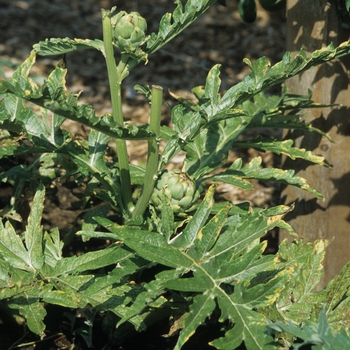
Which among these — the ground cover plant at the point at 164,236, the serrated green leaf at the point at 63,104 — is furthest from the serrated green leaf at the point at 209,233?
the serrated green leaf at the point at 63,104

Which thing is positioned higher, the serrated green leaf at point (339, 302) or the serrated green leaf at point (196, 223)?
the serrated green leaf at point (196, 223)

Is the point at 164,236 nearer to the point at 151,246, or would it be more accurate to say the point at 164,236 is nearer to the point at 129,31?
the point at 151,246

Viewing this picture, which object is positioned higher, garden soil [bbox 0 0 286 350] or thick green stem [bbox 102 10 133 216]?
thick green stem [bbox 102 10 133 216]

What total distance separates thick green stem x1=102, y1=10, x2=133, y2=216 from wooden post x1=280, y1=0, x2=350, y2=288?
30.8 inches

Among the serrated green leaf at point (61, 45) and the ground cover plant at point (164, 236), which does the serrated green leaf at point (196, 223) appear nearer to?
the ground cover plant at point (164, 236)

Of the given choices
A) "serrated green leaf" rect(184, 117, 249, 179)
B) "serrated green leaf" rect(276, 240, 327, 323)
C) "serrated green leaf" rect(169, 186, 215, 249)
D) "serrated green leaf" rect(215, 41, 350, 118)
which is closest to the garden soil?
"serrated green leaf" rect(184, 117, 249, 179)

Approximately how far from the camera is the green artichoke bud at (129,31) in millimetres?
1669

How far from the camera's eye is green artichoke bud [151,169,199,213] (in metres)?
1.79

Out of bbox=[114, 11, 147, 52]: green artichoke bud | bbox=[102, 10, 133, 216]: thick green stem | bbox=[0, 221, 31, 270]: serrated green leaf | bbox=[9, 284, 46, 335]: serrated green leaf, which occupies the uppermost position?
bbox=[114, 11, 147, 52]: green artichoke bud

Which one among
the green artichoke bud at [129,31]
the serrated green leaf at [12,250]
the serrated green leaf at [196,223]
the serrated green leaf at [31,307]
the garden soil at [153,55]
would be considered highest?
the green artichoke bud at [129,31]

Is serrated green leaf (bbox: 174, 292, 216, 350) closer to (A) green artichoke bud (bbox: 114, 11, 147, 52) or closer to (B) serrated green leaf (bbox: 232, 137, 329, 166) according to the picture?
(A) green artichoke bud (bbox: 114, 11, 147, 52)

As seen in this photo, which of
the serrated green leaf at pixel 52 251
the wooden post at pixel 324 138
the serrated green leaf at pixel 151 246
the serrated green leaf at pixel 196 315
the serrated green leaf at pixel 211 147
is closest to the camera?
the serrated green leaf at pixel 196 315

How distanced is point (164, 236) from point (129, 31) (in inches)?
19.0

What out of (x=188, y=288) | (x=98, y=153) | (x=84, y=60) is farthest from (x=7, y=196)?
(x=84, y=60)
